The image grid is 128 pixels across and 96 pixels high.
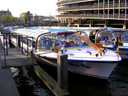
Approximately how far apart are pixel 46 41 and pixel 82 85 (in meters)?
4.61

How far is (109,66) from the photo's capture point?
12672 millimetres

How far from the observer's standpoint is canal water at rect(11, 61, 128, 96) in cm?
1198

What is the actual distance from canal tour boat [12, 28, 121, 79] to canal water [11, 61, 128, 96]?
23.5 inches

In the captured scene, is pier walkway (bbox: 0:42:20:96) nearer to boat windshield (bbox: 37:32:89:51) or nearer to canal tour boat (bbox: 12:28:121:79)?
canal tour boat (bbox: 12:28:121:79)

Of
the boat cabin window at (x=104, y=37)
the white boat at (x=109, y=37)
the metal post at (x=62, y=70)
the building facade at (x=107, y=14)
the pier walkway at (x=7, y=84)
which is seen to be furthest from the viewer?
the building facade at (x=107, y=14)

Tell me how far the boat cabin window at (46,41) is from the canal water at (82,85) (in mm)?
1796

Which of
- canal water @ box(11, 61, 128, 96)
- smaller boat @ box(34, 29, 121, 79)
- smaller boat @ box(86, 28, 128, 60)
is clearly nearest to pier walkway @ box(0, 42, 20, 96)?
canal water @ box(11, 61, 128, 96)

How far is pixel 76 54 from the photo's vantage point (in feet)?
45.6

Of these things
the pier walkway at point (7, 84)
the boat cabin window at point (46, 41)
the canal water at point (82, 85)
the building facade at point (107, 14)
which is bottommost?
the canal water at point (82, 85)

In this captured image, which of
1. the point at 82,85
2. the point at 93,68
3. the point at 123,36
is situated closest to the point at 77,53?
the point at 93,68

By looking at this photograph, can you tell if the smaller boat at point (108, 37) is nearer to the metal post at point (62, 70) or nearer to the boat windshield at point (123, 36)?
the boat windshield at point (123, 36)

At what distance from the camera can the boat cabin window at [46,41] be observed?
15.2 metres

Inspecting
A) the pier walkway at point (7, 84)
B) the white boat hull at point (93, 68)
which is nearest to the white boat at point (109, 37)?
the white boat hull at point (93, 68)

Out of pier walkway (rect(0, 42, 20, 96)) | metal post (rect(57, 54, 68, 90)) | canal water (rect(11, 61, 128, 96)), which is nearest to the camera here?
pier walkway (rect(0, 42, 20, 96))
